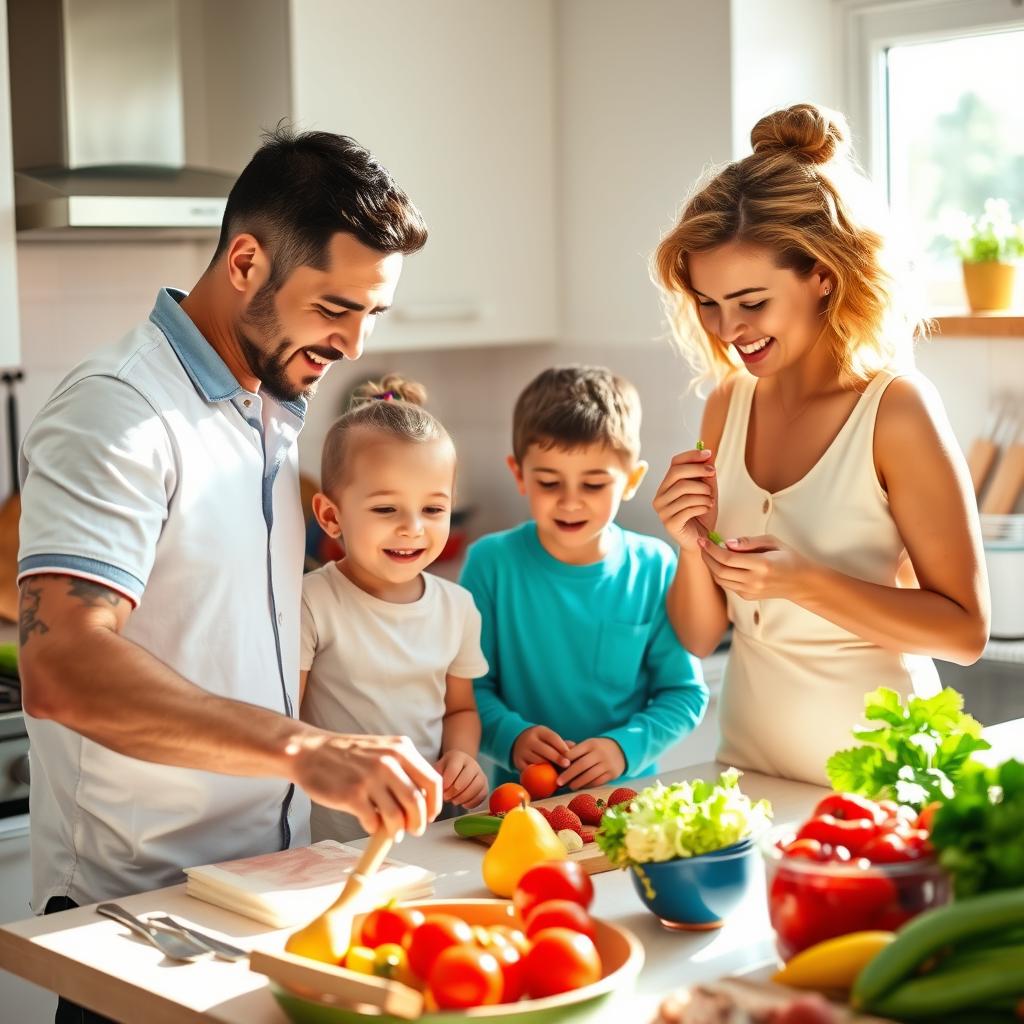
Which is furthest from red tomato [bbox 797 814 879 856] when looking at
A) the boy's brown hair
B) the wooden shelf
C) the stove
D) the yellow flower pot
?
the yellow flower pot

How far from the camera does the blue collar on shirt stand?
5.37 ft

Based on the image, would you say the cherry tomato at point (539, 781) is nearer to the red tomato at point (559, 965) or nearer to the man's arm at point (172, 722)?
the man's arm at point (172, 722)

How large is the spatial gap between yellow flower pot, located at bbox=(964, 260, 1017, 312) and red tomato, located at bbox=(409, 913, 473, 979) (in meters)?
2.10

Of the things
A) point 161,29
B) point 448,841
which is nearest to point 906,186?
point 161,29

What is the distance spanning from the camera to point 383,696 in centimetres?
194

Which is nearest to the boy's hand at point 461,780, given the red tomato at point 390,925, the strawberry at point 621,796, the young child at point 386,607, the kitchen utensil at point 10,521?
the young child at point 386,607

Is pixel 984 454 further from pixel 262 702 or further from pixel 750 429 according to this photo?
pixel 262 702

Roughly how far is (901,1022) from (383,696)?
993 millimetres

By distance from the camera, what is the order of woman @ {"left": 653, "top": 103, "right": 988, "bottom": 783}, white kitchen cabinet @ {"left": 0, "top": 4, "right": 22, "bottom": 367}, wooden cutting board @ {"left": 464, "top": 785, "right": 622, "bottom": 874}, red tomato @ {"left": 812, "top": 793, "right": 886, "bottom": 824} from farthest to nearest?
white kitchen cabinet @ {"left": 0, "top": 4, "right": 22, "bottom": 367}
woman @ {"left": 653, "top": 103, "right": 988, "bottom": 783}
wooden cutting board @ {"left": 464, "top": 785, "right": 622, "bottom": 874}
red tomato @ {"left": 812, "top": 793, "right": 886, "bottom": 824}

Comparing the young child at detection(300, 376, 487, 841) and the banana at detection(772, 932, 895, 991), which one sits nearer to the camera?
the banana at detection(772, 932, 895, 991)

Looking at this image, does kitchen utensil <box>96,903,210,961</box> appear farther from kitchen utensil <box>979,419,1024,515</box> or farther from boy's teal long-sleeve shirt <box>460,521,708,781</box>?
kitchen utensil <box>979,419,1024,515</box>

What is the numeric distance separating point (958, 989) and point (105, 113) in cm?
237

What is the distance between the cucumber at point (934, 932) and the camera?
1.04 m

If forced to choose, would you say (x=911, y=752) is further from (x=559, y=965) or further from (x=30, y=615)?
(x=30, y=615)
